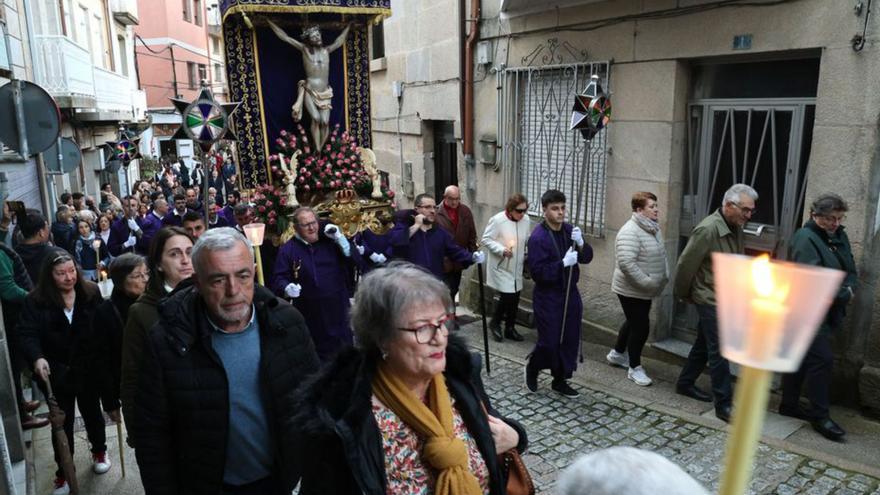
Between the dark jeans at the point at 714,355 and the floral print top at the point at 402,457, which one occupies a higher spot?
the floral print top at the point at 402,457

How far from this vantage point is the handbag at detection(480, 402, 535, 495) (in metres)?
2.30

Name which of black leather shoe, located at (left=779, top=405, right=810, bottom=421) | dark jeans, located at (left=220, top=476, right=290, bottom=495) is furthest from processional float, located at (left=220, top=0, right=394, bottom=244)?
dark jeans, located at (left=220, top=476, right=290, bottom=495)

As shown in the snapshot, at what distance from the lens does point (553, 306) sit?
6.01 meters

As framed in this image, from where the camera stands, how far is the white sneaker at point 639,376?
6.33 meters

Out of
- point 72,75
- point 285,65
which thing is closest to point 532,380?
point 285,65

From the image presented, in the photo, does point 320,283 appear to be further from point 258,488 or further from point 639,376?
point 639,376

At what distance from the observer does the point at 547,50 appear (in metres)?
8.34

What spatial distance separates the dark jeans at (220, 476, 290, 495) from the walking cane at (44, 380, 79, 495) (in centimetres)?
202

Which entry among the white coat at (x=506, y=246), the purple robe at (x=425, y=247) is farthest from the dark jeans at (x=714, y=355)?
the purple robe at (x=425, y=247)

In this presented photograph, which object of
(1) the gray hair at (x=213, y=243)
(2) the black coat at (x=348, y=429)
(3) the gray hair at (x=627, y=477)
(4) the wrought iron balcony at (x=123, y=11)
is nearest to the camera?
(3) the gray hair at (x=627, y=477)

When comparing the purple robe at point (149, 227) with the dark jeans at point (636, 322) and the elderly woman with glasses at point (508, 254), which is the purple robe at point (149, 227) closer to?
the elderly woman with glasses at point (508, 254)

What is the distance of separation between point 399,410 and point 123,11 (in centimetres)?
2762

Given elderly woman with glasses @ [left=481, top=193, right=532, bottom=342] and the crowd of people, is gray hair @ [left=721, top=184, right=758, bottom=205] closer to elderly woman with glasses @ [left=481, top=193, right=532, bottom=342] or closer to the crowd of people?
the crowd of people

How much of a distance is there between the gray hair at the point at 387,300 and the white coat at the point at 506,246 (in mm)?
5254
